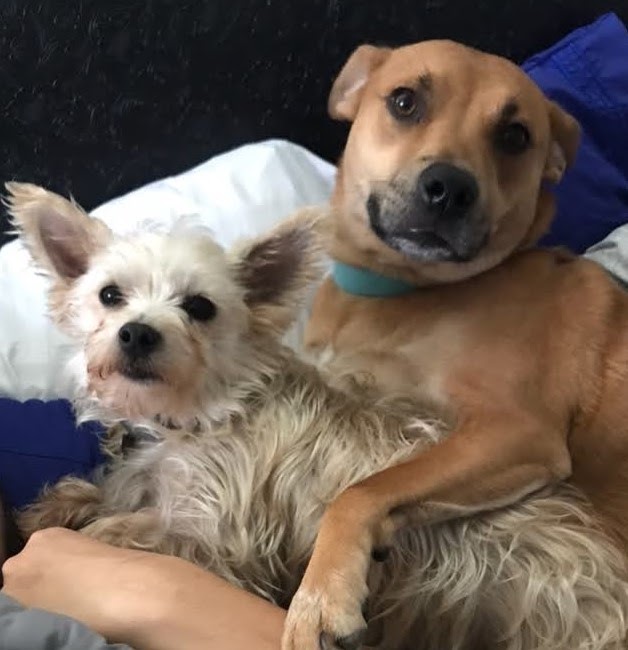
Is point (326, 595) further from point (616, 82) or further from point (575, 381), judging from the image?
point (616, 82)

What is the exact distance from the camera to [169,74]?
1.85m

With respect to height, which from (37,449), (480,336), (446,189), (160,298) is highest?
(446,189)

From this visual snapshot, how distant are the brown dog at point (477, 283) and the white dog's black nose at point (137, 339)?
365 mm

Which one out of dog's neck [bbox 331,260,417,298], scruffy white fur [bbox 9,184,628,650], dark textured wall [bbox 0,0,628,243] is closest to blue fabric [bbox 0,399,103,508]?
scruffy white fur [bbox 9,184,628,650]

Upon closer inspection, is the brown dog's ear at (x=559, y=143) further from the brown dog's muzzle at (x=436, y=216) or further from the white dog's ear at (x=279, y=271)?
the white dog's ear at (x=279, y=271)

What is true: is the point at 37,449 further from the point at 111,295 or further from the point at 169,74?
the point at 169,74

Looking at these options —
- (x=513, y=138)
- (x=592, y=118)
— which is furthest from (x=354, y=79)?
(x=592, y=118)

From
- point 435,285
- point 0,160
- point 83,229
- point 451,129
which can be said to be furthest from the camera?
point 0,160

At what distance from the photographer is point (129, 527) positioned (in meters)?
1.24

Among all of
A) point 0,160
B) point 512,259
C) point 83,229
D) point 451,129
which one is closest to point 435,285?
point 512,259

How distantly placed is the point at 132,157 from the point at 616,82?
38.0 inches

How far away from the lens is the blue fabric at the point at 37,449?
4.27ft

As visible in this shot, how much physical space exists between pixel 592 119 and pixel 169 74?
83cm

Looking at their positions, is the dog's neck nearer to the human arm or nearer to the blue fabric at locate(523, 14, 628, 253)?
the blue fabric at locate(523, 14, 628, 253)
